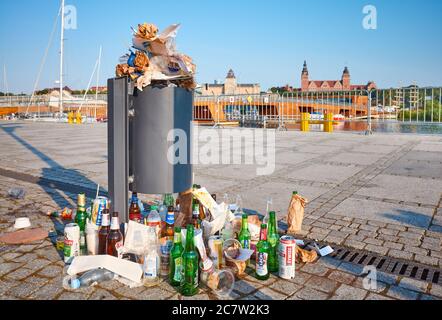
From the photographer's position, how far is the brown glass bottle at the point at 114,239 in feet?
10.7

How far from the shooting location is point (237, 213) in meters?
4.13

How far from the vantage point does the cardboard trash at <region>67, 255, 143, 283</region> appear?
3.04 metres

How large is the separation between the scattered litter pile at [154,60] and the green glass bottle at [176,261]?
135 cm

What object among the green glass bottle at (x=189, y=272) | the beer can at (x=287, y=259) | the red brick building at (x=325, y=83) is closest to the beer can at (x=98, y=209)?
the green glass bottle at (x=189, y=272)

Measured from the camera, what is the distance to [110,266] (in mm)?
3088

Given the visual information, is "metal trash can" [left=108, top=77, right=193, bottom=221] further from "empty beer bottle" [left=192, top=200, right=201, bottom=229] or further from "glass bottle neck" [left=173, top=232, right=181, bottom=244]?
"glass bottle neck" [left=173, top=232, right=181, bottom=244]

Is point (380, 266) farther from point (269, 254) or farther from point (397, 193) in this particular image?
point (397, 193)

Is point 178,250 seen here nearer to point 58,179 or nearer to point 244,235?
point 244,235

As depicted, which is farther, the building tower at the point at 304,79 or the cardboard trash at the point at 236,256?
the building tower at the point at 304,79

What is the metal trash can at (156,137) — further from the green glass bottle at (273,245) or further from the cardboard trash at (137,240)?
the green glass bottle at (273,245)

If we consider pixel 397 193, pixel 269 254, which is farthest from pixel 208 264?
pixel 397 193

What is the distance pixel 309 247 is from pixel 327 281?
2.35ft

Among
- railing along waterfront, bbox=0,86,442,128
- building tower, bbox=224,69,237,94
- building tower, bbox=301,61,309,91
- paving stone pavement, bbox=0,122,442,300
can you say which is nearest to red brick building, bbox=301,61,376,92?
building tower, bbox=301,61,309,91

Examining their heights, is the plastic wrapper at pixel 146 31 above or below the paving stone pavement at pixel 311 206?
above
